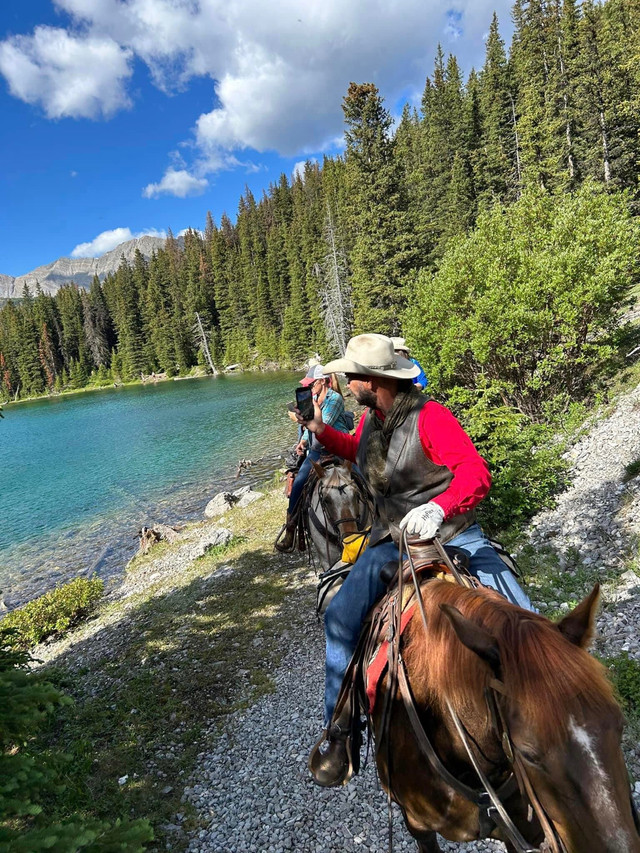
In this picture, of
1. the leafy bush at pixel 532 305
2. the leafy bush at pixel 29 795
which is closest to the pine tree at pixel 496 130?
the leafy bush at pixel 532 305

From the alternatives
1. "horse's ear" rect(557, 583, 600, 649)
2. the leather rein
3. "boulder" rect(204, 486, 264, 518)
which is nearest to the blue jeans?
the leather rein

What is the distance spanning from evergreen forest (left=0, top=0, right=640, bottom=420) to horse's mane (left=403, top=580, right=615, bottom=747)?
28.3 ft

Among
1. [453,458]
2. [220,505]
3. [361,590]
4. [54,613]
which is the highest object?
[453,458]

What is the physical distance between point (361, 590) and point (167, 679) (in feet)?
14.7

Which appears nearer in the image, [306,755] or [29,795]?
[29,795]

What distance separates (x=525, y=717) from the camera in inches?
60.8

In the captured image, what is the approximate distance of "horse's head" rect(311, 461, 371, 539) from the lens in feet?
17.6

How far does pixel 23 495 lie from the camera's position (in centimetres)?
2208

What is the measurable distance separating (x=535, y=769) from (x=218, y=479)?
18.5 meters

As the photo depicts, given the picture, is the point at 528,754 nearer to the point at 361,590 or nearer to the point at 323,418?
the point at 361,590

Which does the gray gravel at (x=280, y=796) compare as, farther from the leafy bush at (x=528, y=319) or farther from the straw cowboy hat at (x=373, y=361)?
the leafy bush at (x=528, y=319)

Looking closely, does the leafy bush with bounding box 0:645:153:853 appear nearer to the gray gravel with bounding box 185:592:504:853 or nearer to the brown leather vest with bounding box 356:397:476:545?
the gray gravel with bounding box 185:592:504:853

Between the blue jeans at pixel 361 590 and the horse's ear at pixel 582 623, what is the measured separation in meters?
1.09

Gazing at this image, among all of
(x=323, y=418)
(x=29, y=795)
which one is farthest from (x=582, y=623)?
(x=323, y=418)
